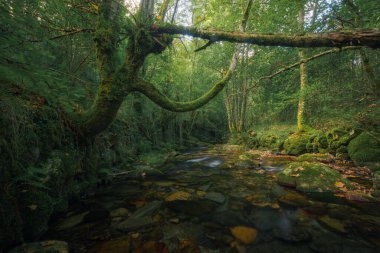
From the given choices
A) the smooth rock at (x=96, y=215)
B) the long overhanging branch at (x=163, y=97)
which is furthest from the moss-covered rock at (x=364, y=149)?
the smooth rock at (x=96, y=215)

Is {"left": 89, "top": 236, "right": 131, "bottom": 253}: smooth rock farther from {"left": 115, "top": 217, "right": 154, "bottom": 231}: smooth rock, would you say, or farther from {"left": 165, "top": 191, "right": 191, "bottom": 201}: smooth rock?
{"left": 165, "top": 191, "right": 191, "bottom": 201}: smooth rock

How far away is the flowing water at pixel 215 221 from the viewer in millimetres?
2449

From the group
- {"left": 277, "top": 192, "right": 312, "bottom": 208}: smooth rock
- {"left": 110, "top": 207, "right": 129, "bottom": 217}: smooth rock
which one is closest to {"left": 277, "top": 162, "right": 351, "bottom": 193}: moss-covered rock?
{"left": 277, "top": 192, "right": 312, "bottom": 208}: smooth rock

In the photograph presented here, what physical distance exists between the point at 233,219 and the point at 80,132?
11.2 feet

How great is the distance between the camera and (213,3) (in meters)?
6.99

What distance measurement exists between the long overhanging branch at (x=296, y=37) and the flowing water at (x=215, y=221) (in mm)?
2638

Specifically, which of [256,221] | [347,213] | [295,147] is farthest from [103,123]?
[295,147]

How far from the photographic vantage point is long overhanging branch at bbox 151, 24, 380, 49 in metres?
2.21

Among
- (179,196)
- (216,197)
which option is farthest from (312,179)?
(179,196)

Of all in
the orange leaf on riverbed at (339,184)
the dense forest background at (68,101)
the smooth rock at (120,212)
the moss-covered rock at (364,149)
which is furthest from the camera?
the moss-covered rock at (364,149)

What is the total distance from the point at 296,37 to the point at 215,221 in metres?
3.18

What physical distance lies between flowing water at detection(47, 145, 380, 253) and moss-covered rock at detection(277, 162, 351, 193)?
30 cm

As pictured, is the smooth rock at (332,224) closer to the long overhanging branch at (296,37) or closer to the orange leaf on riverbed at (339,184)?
the orange leaf on riverbed at (339,184)

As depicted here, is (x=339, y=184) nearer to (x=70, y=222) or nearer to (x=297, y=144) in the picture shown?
(x=297, y=144)
